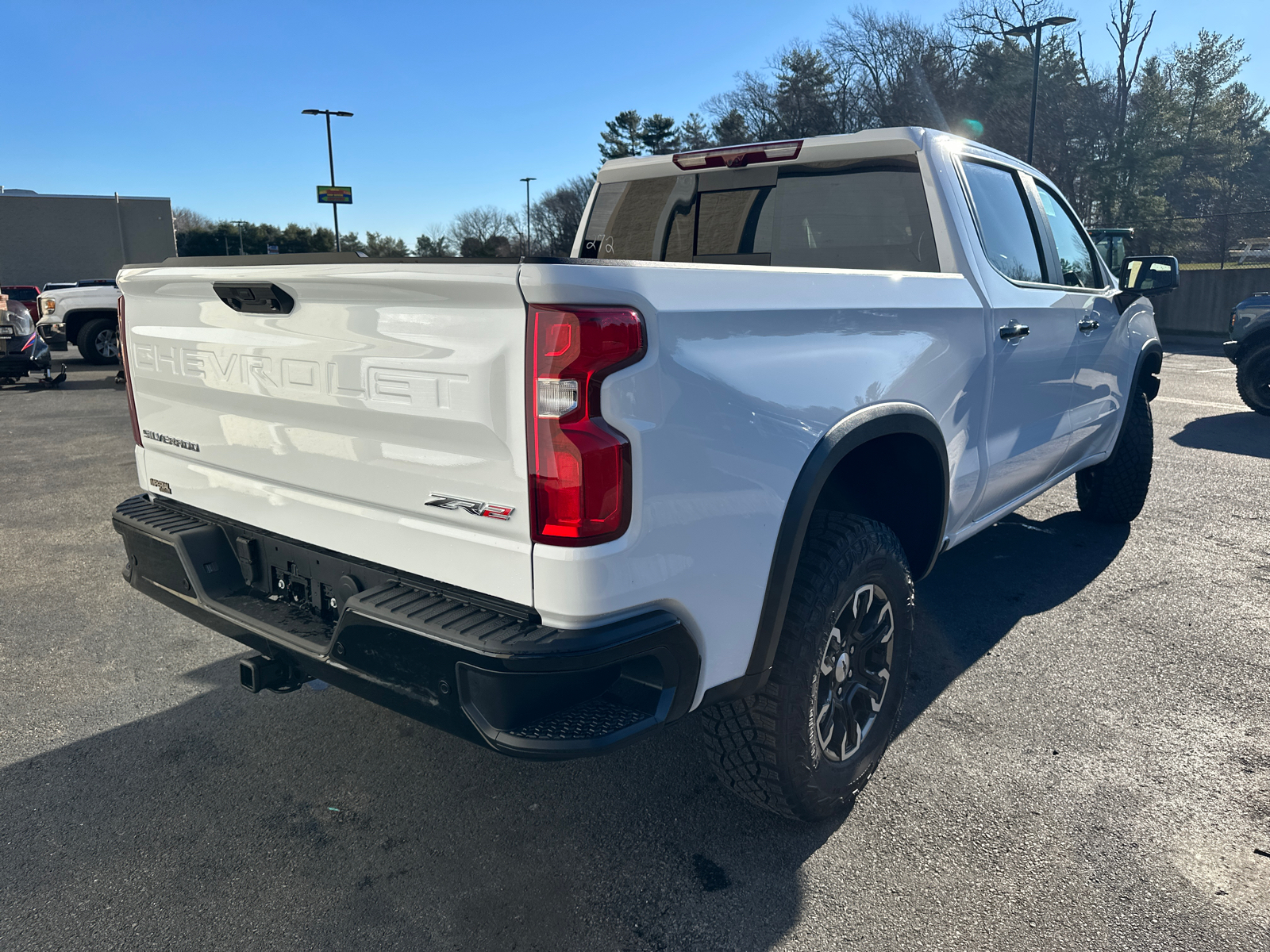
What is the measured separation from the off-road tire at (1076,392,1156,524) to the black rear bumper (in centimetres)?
422

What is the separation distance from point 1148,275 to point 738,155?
99.9 inches

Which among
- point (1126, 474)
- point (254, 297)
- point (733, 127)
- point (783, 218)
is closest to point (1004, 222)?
point (783, 218)

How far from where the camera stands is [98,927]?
7.04 feet

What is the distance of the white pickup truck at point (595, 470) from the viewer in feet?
5.85

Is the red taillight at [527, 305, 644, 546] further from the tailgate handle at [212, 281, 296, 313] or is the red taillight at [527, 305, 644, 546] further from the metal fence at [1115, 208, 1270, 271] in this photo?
the metal fence at [1115, 208, 1270, 271]

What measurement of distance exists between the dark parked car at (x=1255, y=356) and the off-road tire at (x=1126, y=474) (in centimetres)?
546

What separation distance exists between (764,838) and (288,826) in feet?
4.52

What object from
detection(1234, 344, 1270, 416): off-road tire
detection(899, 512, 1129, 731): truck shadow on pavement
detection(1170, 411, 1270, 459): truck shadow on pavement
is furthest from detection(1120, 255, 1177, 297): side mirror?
detection(1234, 344, 1270, 416): off-road tire

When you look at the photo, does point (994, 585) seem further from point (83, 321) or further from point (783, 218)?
point (83, 321)

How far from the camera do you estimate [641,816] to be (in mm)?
2611

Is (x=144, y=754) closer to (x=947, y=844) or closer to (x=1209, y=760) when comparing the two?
(x=947, y=844)

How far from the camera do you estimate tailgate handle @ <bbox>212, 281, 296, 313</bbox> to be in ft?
7.24

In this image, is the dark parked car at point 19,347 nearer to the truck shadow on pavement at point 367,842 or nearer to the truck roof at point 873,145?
the truck shadow on pavement at point 367,842

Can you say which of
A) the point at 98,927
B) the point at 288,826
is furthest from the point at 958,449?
the point at 98,927
